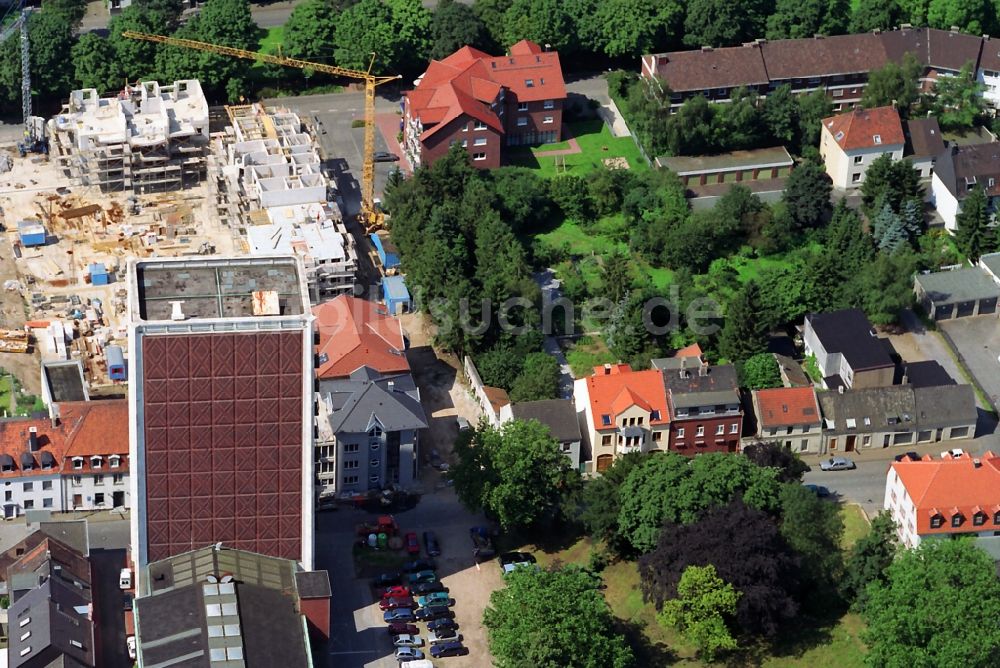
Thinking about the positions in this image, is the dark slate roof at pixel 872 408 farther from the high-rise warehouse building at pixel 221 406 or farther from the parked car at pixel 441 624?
the high-rise warehouse building at pixel 221 406

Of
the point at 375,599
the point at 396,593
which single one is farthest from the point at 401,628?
the point at 375,599

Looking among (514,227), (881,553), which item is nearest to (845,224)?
(514,227)

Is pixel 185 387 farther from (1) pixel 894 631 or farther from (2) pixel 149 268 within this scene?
(1) pixel 894 631

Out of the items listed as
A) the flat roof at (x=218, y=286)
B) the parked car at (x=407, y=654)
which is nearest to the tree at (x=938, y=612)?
the parked car at (x=407, y=654)

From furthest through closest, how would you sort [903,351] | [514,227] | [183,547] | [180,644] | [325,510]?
[514,227] → [903,351] → [325,510] → [183,547] → [180,644]

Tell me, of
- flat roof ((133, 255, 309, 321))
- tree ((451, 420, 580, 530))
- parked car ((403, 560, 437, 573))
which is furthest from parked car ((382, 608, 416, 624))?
flat roof ((133, 255, 309, 321))

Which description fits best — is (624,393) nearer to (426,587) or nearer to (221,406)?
(426,587)
